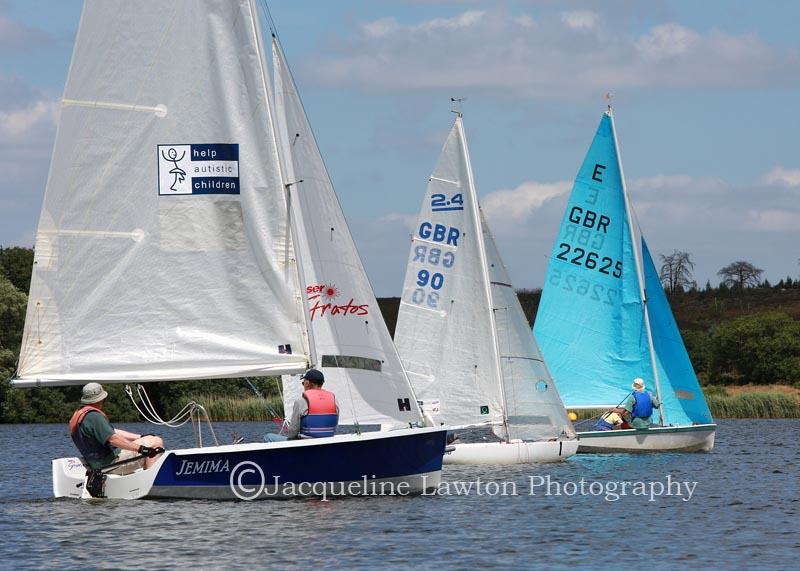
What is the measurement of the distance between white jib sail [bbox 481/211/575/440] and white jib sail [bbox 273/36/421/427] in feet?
25.3

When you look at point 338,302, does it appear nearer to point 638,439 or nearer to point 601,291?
point 638,439

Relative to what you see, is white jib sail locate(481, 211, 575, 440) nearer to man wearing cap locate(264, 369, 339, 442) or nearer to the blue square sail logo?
man wearing cap locate(264, 369, 339, 442)

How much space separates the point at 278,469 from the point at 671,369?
52.5ft

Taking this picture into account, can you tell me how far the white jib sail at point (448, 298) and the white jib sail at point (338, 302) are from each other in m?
7.56

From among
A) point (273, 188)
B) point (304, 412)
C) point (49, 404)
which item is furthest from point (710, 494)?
point (49, 404)

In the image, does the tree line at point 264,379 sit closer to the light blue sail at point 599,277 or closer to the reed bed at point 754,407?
the reed bed at point 754,407

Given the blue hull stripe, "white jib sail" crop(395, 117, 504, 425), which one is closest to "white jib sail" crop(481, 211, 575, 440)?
"white jib sail" crop(395, 117, 504, 425)

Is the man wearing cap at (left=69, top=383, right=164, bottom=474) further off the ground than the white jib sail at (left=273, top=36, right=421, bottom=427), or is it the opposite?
the white jib sail at (left=273, top=36, right=421, bottom=427)

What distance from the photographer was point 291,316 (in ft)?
62.8

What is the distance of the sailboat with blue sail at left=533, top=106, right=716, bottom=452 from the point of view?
3381 cm

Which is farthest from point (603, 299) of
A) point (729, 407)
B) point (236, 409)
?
point (236, 409)

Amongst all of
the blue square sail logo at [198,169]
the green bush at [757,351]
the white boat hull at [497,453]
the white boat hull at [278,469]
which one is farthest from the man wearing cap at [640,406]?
the green bush at [757,351]

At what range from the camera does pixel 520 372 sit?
2873cm

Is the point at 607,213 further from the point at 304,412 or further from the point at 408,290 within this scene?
the point at 304,412
